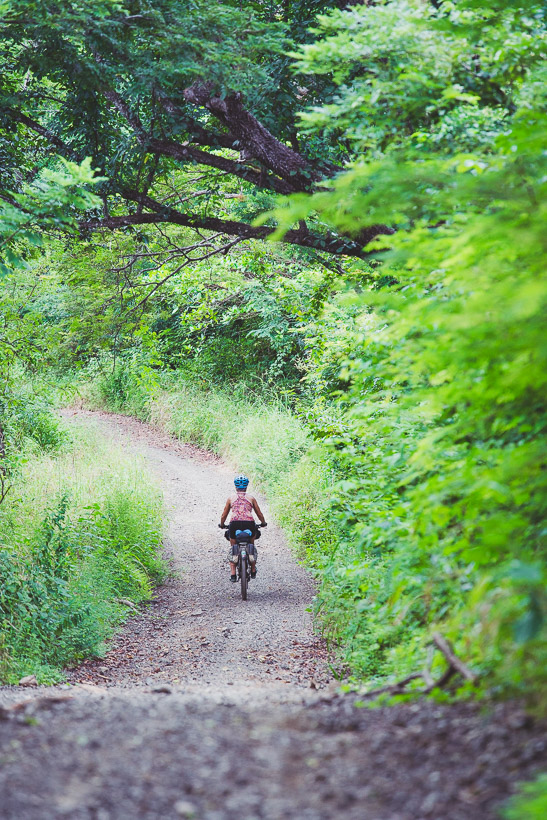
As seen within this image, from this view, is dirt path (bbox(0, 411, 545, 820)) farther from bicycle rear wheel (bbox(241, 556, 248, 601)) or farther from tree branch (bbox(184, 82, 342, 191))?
tree branch (bbox(184, 82, 342, 191))

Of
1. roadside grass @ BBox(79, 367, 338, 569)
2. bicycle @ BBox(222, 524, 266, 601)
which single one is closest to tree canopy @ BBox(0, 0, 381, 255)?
roadside grass @ BBox(79, 367, 338, 569)

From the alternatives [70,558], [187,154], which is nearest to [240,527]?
[70,558]

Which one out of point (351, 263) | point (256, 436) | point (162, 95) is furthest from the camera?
point (256, 436)

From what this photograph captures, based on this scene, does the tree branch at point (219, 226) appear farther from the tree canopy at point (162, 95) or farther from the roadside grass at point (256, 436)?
the roadside grass at point (256, 436)

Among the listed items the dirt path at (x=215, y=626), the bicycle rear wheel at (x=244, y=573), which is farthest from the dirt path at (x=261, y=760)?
the bicycle rear wheel at (x=244, y=573)

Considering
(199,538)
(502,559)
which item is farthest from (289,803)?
(199,538)

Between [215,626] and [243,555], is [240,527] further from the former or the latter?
[215,626]

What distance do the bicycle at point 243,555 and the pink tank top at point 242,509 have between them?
0.19m

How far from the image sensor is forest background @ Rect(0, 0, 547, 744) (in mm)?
3121

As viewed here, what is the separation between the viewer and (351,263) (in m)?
10.9

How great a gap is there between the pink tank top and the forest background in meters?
1.17

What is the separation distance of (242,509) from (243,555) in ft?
2.07

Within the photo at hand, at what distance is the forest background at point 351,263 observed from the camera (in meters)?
3.12

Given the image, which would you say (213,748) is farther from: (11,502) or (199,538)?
(199,538)
